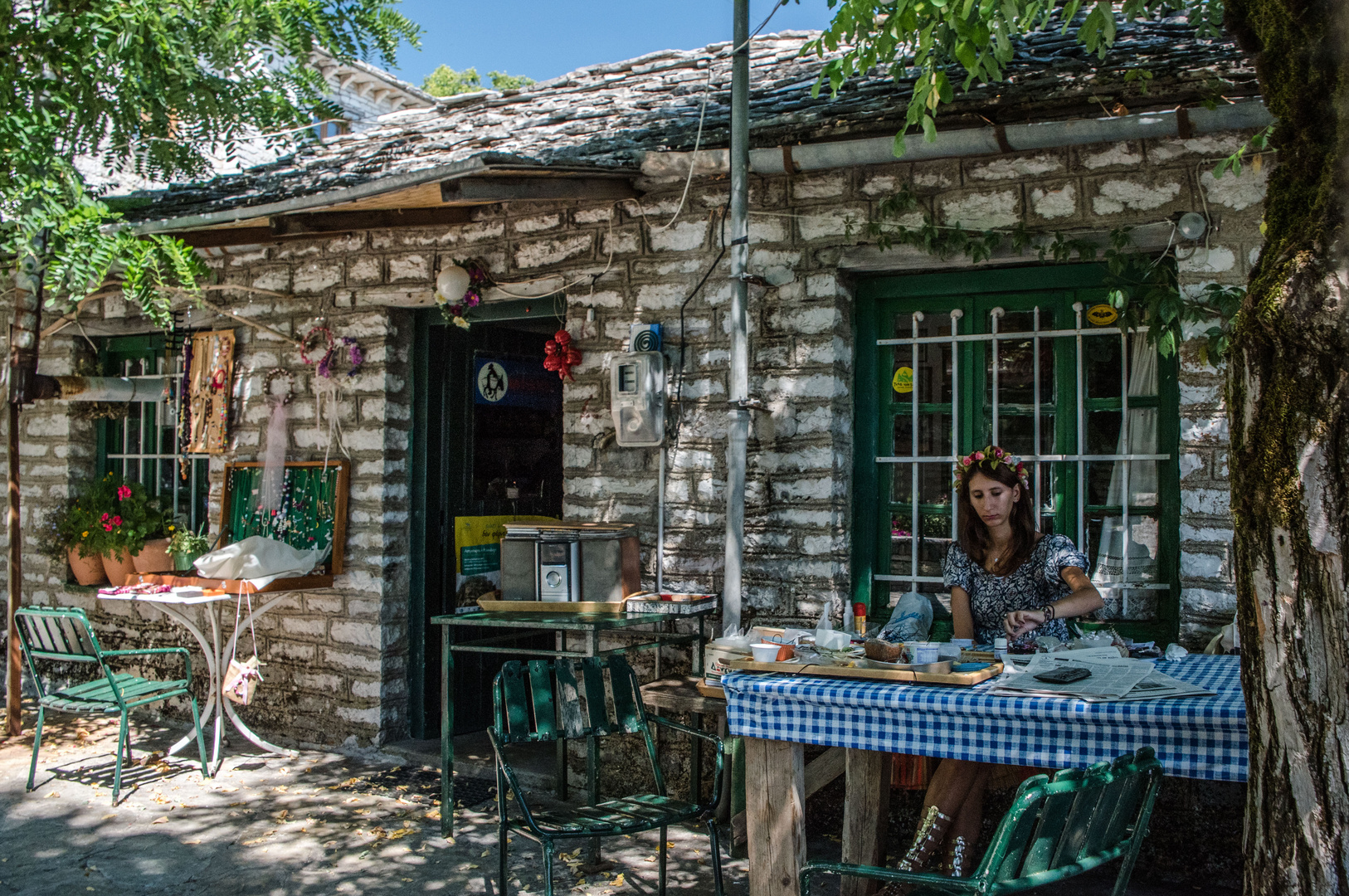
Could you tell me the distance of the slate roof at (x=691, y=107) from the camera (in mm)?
4363

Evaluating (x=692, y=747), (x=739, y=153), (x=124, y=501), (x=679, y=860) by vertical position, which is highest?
(x=739, y=153)

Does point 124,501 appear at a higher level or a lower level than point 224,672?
higher

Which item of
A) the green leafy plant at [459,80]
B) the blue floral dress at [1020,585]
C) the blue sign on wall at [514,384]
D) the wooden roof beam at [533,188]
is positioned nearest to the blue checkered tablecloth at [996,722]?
the blue floral dress at [1020,585]

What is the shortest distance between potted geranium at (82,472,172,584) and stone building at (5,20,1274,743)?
2.76 feet

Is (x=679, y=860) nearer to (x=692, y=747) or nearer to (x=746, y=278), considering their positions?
(x=692, y=747)

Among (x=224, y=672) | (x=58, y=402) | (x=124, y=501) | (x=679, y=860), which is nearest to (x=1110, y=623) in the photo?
(x=679, y=860)

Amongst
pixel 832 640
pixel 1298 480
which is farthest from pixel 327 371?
pixel 1298 480

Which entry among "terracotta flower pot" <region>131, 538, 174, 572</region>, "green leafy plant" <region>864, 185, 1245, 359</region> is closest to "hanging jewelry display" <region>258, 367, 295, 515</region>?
"terracotta flower pot" <region>131, 538, 174, 572</region>

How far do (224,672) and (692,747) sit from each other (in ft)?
9.44

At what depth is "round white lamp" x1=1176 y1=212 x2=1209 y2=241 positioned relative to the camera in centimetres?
418

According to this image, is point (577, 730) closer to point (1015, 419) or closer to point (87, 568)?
point (1015, 419)

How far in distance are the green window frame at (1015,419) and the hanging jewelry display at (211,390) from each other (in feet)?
12.5

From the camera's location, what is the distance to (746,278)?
459 cm

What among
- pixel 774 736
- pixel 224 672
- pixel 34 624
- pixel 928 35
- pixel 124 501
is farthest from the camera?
pixel 124 501
